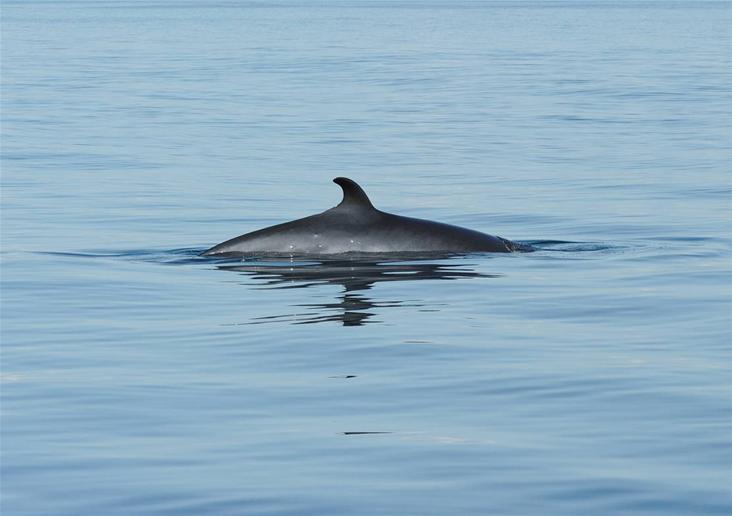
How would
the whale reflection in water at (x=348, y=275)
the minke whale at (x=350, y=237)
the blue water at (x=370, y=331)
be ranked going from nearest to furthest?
the blue water at (x=370, y=331), the whale reflection in water at (x=348, y=275), the minke whale at (x=350, y=237)

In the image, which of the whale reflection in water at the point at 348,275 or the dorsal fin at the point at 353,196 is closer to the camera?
the whale reflection in water at the point at 348,275

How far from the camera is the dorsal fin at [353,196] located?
14.8 m

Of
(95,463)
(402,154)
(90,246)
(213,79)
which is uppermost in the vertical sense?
(213,79)

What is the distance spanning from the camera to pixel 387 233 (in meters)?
15.7

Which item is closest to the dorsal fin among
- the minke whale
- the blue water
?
the minke whale

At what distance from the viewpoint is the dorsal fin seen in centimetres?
1480

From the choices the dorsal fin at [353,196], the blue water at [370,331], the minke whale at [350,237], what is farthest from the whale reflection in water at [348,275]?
the dorsal fin at [353,196]

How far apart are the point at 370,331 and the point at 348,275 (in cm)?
270

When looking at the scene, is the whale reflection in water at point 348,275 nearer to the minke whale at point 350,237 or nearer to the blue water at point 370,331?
the blue water at point 370,331

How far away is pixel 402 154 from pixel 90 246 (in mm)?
11561

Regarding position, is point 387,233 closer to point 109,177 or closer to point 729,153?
point 109,177

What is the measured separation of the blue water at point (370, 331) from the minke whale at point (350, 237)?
0.36 metres

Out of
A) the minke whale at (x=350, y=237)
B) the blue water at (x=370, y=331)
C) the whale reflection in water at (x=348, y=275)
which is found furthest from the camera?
the minke whale at (x=350, y=237)

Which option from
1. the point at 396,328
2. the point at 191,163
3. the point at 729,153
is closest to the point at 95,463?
the point at 396,328
